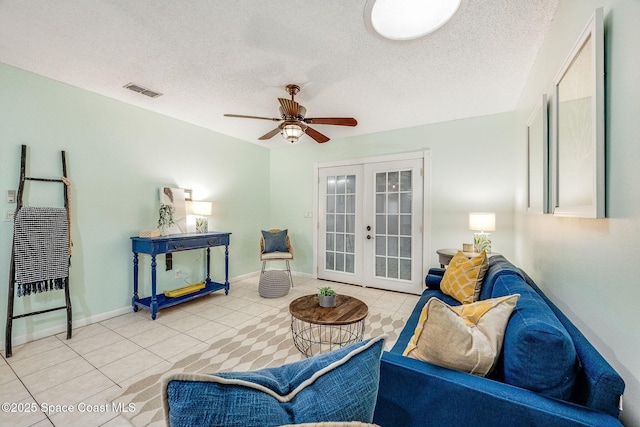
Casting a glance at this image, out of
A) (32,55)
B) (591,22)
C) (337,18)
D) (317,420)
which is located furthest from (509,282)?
(32,55)

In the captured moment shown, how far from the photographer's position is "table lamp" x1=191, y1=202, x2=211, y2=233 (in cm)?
385

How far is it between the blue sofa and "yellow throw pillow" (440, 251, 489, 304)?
1066 mm

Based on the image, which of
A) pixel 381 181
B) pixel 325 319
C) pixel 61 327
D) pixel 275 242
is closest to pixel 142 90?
pixel 61 327

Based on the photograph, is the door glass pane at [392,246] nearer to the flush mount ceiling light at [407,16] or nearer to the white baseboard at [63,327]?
the flush mount ceiling light at [407,16]

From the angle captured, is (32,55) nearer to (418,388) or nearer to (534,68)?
(418,388)

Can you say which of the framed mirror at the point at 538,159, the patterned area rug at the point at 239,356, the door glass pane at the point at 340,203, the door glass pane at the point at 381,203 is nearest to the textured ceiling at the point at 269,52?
the framed mirror at the point at 538,159

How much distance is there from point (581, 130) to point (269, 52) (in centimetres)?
206

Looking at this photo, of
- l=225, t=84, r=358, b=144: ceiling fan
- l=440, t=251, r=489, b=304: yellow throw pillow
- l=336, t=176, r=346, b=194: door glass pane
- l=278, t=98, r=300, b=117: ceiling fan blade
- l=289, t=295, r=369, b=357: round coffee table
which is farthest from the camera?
l=336, t=176, r=346, b=194: door glass pane

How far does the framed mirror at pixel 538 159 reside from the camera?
167 cm

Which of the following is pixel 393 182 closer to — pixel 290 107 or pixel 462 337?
pixel 290 107

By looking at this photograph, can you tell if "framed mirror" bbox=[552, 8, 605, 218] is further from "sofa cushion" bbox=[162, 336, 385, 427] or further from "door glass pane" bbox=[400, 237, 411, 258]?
"door glass pane" bbox=[400, 237, 411, 258]

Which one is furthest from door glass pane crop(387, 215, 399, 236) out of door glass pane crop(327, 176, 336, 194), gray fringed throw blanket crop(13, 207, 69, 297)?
gray fringed throw blanket crop(13, 207, 69, 297)

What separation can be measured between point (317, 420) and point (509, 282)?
1.60 meters

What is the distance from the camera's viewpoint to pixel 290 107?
2.53 metres
